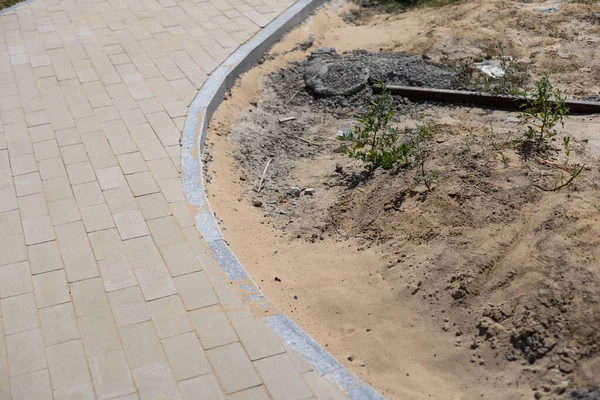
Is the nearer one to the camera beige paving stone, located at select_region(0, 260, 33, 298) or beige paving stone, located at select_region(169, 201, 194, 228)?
beige paving stone, located at select_region(0, 260, 33, 298)

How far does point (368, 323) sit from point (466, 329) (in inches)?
26.2

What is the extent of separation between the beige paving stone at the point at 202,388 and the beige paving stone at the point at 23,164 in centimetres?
304

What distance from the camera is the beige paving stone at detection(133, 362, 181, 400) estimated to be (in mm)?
4156

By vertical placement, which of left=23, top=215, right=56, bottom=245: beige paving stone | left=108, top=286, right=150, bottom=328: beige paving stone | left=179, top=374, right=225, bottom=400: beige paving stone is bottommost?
left=23, top=215, right=56, bottom=245: beige paving stone

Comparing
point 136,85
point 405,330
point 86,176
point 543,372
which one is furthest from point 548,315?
point 136,85

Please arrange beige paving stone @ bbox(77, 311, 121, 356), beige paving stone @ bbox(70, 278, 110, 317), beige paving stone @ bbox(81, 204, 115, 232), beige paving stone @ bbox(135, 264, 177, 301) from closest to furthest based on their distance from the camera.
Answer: beige paving stone @ bbox(77, 311, 121, 356)
beige paving stone @ bbox(70, 278, 110, 317)
beige paving stone @ bbox(135, 264, 177, 301)
beige paving stone @ bbox(81, 204, 115, 232)

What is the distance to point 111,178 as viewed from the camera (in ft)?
20.2

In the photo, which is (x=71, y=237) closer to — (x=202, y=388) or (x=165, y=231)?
(x=165, y=231)

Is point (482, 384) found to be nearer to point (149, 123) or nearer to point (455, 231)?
point (455, 231)

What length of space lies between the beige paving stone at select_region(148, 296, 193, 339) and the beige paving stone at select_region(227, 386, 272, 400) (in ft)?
2.17

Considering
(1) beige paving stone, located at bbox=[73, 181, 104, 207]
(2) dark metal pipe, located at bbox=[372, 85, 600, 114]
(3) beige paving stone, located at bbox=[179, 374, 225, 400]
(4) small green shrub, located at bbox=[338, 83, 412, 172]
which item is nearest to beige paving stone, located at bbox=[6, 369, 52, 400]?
(3) beige paving stone, located at bbox=[179, 374, 225, 400]

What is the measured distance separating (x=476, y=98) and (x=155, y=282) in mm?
4198

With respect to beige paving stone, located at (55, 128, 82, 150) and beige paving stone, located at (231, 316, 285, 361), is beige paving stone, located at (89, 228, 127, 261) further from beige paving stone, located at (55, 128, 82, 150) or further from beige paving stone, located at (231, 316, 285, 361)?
beige paving stone, located at (55, 128, 82, 150)

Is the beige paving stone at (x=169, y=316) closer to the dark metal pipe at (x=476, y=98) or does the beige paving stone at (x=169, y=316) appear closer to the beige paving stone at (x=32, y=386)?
the beige paving stone at (x=32, y=386)
